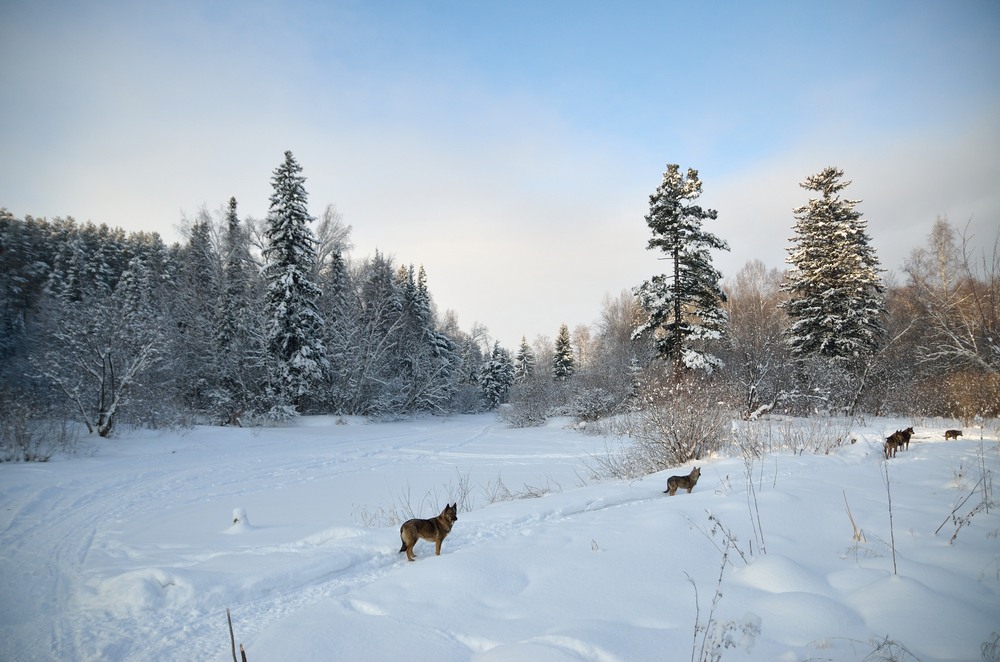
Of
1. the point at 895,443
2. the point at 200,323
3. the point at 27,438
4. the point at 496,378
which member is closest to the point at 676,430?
the point at 895,443

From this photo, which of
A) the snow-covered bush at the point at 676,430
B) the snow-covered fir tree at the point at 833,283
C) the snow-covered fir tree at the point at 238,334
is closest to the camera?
the snow-covered bush at the point at 676,430

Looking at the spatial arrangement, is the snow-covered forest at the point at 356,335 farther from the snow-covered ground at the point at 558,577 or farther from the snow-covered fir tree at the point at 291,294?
the snow-covered ground at the point at 558,577

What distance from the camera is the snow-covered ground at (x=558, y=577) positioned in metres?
2.10

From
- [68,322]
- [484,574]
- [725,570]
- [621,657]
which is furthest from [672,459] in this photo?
[68,322]

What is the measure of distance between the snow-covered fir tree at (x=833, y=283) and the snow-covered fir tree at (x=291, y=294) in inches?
1028

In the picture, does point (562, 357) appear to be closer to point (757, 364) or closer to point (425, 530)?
point (757, 364)

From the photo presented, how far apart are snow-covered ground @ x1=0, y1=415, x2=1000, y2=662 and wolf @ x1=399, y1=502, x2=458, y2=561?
0.29 metres

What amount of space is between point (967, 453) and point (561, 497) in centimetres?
737

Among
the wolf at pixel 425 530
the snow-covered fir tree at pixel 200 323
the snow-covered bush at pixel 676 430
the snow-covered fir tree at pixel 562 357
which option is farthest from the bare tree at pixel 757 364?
the snow-covered fir tree at pixel 200 323

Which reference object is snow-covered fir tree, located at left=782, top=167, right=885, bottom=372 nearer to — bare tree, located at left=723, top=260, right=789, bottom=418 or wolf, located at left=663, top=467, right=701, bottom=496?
bare tree, located at left=723, top=260, right=789, bottom=418

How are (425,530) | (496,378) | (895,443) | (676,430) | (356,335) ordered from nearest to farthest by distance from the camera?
(425,530), (895,443), (676,430), (356,335), (496,378)

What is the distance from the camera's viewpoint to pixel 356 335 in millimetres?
27938

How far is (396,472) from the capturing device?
11.9 metres

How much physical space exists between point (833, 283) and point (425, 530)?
24.4m
